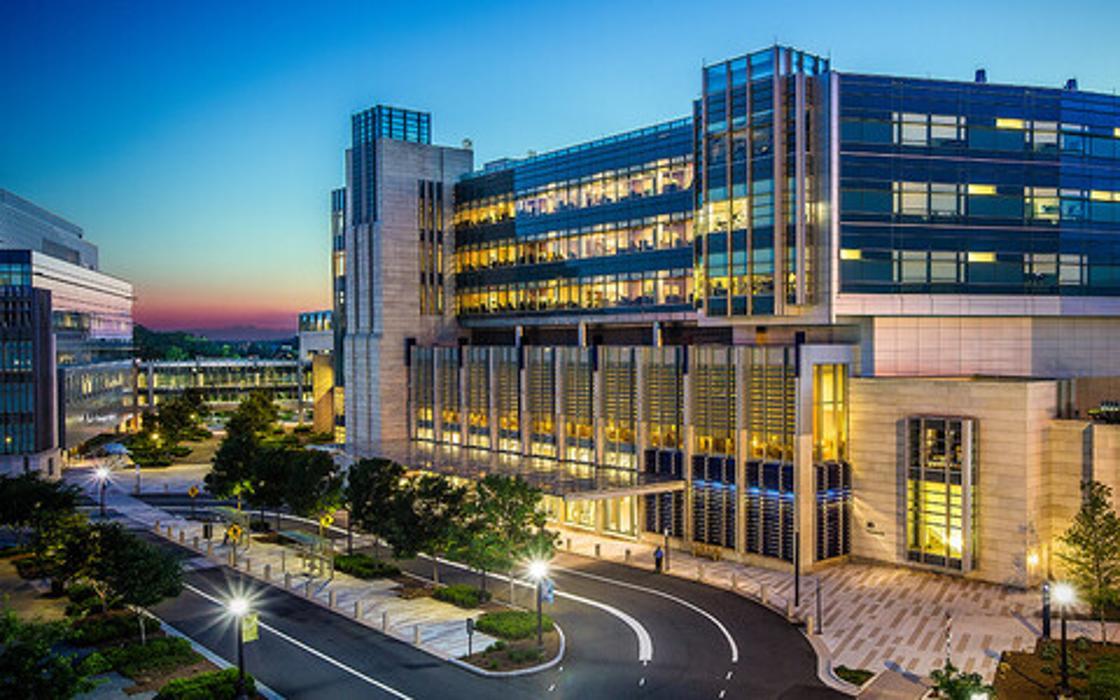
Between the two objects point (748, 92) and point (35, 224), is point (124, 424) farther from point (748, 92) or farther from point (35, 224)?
point (748, 92)

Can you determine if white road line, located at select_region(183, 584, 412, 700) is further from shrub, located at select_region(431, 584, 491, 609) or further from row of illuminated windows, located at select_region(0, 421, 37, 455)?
row of illuminated windows, located at select_region(0, 421, 37, 455)

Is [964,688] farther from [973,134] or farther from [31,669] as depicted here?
[973,134]

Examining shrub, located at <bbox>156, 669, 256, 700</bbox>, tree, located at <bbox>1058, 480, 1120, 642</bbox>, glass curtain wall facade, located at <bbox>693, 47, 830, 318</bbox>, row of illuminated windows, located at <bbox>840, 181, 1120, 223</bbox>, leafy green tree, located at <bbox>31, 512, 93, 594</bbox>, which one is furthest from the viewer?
row of illuminated windows, located at <bbox>840, 181, 1120, 223</bbox>

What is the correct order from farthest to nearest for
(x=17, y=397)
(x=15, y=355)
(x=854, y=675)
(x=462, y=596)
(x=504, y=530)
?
(x=15, y=355)
(x=17, y=397)
(x=462, y=596)
(x=504, y=530)
(x=854, y=675)

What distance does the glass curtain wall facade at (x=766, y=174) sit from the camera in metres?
57.5

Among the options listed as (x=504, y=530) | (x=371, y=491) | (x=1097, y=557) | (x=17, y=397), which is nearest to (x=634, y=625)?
(x=504, y=530)

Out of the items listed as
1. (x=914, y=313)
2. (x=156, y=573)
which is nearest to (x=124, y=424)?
(x=156, y=573)

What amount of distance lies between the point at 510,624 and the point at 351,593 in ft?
39.6

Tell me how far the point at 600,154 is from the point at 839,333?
27.6m

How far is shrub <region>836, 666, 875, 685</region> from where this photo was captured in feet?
115

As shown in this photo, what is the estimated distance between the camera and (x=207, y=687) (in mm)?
33344

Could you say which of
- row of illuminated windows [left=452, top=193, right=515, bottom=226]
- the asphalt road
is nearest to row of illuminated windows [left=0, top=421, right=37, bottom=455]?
row of illuminated windows [left=452, top=193, right=515, bottom=226]

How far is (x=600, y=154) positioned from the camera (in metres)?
76.7

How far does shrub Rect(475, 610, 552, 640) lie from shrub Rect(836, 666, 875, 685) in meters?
13.3
